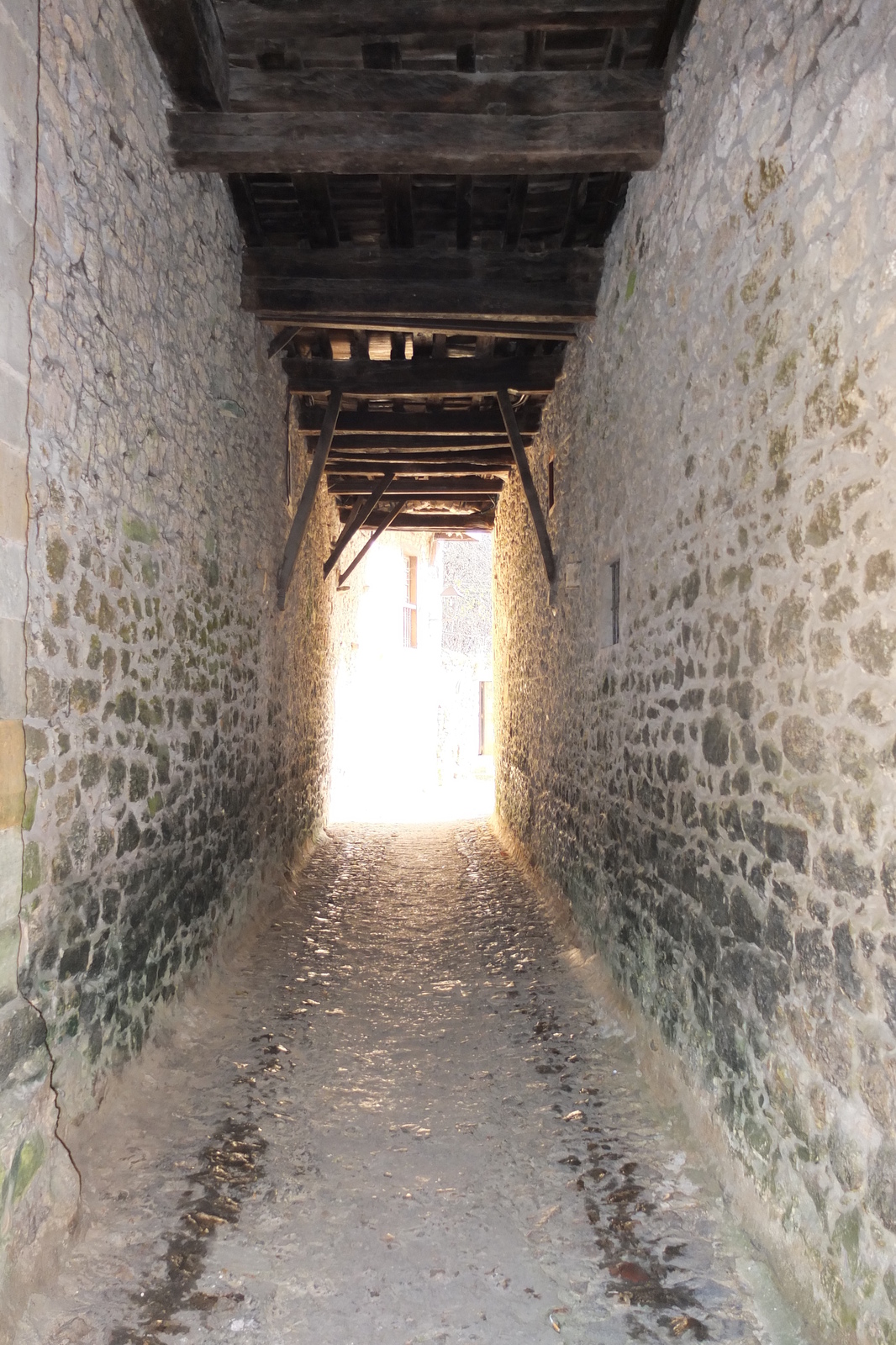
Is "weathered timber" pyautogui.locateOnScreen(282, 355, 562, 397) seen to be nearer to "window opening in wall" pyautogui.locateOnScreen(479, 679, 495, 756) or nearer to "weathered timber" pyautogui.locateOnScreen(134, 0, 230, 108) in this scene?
"weathered timber" pyautogui.locateOnScreen(134, 0, 230, 108)

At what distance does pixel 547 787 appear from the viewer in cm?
630

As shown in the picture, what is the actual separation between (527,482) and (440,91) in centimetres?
302

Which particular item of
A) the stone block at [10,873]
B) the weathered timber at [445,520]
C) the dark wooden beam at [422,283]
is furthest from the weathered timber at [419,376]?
the stone block at [10,873]

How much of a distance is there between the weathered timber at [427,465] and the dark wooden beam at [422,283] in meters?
2.97

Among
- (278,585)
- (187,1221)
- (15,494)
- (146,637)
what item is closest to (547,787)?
(278,585)

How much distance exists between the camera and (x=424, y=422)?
7.02 metres

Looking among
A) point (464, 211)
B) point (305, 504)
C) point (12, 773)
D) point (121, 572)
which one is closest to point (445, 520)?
point (305, 504)

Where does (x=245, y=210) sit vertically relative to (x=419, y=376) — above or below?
above

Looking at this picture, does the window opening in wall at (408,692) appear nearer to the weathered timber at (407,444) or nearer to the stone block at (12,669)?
the weathered timber at (407,444)

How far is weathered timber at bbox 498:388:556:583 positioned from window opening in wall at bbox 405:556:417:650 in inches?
414

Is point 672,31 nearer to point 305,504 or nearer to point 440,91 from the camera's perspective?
point 440,91

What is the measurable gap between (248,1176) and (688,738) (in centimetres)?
203

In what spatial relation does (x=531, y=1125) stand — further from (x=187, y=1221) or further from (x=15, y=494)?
(x=15, y=494)

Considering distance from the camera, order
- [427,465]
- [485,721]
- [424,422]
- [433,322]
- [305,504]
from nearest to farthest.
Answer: [433,322], [305,504], [424,422], [427,465], [485,721]
